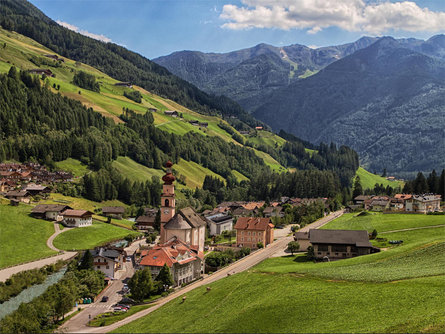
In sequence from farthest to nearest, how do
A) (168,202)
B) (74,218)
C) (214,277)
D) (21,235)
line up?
(74,218), (21,235), (168,202), (214,277)

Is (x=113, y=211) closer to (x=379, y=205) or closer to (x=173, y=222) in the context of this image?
(x=173, y=222)

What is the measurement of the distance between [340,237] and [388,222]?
101 feet

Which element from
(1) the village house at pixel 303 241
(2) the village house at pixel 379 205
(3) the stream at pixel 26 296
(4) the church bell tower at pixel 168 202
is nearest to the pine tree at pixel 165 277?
(3) the stream at pixel 26 296

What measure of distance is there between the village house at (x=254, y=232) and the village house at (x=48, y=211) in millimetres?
54567

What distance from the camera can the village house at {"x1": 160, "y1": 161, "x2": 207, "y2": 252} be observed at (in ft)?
335

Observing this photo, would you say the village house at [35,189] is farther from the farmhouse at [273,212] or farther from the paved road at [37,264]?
the farmhouse at [273,212]

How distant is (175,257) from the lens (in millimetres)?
82562

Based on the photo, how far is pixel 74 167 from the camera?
186 m

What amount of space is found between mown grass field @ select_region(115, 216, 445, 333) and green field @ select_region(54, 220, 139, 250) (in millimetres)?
58835

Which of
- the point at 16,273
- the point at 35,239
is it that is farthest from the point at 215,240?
the point at 16,273

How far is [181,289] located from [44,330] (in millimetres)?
24047

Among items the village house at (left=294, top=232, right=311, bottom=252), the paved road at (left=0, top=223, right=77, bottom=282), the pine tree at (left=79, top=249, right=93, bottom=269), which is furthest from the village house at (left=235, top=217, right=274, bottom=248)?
the pine tree at (left=79, top=249, right=93, bottom=269)

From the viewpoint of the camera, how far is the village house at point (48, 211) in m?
130

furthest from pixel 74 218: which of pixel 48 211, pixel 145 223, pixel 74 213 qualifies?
pixel 145 223
